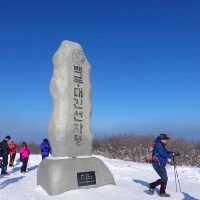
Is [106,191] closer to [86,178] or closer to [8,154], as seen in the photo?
[86,178]

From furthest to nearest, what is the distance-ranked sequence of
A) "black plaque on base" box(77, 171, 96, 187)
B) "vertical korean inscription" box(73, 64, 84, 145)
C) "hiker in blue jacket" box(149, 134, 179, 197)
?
"vertical korean inscription" box(73, 64, 84, 145) < "black plaque on base" box(77, 171, 96, 187) < "hiker in blue jacket" box(149, 134, 179, 197)

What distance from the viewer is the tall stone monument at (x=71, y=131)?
39.7ft

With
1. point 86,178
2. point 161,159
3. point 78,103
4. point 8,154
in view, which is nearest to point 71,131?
point 78,103

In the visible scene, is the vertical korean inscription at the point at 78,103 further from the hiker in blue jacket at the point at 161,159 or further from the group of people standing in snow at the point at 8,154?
the group of people standing in snow at the point at 8,154

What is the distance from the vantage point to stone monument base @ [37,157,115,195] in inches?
462

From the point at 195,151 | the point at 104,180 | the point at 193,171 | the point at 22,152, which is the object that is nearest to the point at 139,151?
the point at 195,151

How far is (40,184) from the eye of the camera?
1238cm

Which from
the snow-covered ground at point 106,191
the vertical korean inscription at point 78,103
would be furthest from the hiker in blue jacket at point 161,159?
the vertical korean inscription at point 78,103

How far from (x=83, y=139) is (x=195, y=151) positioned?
19.4m

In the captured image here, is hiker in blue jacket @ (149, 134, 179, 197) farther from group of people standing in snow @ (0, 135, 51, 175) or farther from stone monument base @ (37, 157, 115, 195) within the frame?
group of people standing in snow @ (0, 135, 51, 175)

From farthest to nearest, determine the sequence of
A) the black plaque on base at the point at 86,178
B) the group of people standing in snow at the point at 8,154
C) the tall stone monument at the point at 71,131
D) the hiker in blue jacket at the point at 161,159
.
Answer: the group of people standing in snow at the point at 8,154 < the black plaque on base at the point at 86,178 < the tall stone monument at the point at 71,131 < the hiker in blue jacket at the point at 161,159

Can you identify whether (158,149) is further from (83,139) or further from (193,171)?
(193,171)

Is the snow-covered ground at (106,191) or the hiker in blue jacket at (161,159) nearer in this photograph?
the snow-covered ground at (106,191)

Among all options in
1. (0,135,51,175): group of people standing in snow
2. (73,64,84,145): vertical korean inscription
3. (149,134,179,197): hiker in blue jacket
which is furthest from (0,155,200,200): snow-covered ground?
(73,64,84,145): vertical korean inscription
